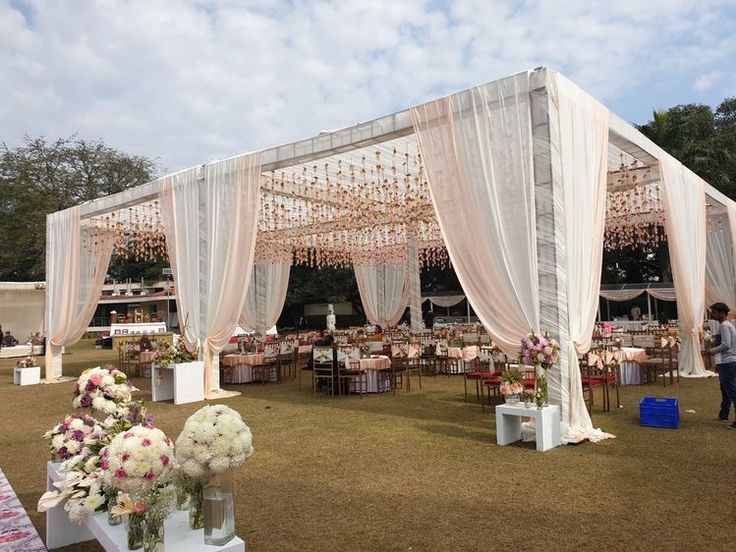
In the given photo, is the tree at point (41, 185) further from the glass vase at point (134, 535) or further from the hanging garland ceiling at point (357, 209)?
the glass vase at point (134, 535)

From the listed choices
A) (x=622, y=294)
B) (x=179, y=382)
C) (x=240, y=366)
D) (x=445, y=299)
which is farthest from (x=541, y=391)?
(x=445, y=299)

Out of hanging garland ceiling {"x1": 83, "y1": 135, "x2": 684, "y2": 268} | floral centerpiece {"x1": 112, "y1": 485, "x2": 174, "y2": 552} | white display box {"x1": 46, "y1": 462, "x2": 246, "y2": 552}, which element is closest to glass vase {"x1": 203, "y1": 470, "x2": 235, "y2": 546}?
white display box {"x1": 46, "y1": 462, "x2": 246, "y2": 552}


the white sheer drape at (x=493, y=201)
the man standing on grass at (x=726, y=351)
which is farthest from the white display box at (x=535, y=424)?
the man standing on grass at (x=726, y=351)

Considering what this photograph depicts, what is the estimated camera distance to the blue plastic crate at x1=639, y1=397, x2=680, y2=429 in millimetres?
5828

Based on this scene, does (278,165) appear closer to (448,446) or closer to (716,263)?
(448,446)

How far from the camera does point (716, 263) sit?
12.2 metres

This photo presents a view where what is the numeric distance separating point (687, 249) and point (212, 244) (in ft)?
27.7

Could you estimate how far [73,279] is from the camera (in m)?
11.8

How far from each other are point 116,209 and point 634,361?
1039 centimetres

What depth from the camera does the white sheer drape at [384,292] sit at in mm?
16953

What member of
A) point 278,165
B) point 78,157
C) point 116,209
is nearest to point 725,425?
point 278,165

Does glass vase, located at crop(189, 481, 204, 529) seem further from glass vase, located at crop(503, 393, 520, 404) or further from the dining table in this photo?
the dining table

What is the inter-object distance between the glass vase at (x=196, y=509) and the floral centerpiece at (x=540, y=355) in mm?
3677

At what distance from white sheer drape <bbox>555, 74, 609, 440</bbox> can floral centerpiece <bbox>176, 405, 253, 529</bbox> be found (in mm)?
4087
